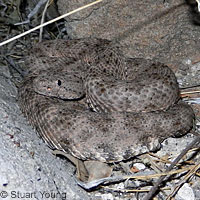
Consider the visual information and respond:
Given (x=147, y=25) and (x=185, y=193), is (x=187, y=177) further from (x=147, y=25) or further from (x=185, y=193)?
(x=147, y=25)

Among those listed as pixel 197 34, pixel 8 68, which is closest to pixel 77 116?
pixel 8 68

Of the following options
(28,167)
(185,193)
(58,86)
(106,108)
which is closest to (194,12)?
(106,108)

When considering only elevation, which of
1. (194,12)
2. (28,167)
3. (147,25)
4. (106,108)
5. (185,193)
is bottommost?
(185,193)

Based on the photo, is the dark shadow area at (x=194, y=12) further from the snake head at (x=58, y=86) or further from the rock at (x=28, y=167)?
the rock at (x=28, y=167)

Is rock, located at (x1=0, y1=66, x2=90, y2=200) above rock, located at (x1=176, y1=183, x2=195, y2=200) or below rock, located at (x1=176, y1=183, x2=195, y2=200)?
above

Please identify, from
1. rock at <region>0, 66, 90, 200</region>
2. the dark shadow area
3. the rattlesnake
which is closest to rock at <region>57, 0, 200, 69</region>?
the dark shadow area

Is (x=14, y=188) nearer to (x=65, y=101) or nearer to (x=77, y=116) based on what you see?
(x=77, y=116)

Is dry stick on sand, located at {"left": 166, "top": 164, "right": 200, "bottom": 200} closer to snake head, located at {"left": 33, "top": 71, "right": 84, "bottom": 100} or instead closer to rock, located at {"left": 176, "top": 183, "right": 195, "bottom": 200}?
rock, located at {"left": 176, "top": 183, "right": 195, "bottom": 200}
